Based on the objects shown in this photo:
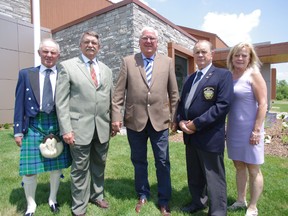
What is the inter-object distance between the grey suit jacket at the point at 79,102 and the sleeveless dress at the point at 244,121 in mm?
1491

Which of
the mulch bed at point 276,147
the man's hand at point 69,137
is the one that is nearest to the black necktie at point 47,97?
the man's hand at point 69,137

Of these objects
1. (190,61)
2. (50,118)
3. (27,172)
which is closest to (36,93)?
(50,118)

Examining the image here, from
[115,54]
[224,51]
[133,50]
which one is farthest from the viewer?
[224,51]

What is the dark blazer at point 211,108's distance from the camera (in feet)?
8.30

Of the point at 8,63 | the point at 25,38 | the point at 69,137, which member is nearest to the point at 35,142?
the point at 69,137

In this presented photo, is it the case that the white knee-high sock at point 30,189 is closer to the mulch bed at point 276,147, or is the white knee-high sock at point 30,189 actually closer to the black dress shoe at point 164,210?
the black dress shoe at point 164,210

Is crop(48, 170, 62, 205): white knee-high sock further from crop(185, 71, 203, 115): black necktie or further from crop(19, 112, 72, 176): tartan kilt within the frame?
crop(185, 71, 203, 115): black necktie

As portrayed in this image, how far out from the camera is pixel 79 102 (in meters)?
2.78

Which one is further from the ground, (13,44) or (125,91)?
(13,44)

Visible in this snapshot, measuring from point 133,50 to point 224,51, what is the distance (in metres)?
9.40

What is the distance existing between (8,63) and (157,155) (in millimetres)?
8259

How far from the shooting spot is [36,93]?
2744 mm

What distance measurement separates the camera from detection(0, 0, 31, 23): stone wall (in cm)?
951

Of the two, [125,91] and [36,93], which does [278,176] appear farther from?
[36,93]
